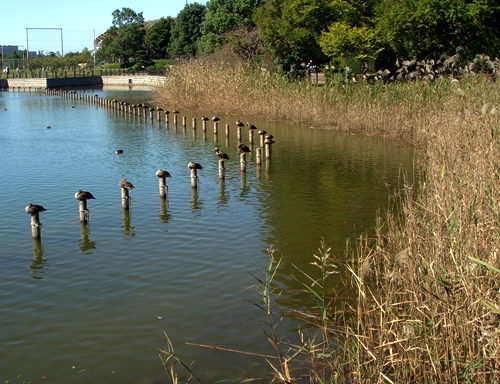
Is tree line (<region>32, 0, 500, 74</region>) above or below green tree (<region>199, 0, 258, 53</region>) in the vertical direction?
below

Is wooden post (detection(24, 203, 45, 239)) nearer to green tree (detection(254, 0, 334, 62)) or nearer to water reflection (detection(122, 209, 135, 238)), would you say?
water reflection (detection(122, 209, 135, 238))

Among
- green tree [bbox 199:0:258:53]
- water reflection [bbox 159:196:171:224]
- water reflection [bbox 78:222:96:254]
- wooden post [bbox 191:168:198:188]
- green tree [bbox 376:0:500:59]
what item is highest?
green tree [bbox 199:0:258:53]

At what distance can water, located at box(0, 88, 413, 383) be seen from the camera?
5844 millimetres

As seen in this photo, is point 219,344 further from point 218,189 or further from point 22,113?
point 22,113

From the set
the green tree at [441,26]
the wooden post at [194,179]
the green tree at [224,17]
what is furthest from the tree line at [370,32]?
the green tree at [224,17]

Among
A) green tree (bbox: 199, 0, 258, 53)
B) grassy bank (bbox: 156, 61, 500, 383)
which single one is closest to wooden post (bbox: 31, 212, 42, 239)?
grassy bank (bbox: 156, 61, 500, 383)

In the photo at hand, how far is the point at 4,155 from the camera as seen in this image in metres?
17.2

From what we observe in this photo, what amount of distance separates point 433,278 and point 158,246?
5.38m

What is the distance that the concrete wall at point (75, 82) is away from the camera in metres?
53.3

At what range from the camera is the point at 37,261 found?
8297 millimetres

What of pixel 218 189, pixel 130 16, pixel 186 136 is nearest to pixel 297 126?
pixel 186 136

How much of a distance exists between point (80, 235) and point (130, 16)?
76750 millimetres

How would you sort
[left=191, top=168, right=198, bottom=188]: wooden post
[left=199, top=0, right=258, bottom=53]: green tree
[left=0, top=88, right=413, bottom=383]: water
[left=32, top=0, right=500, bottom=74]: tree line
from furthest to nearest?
[left=199, top=0, right=258, bottom=53]: green tree → [left=32, top=0, right=500, bottom=74]: tree line → [left=191, top=168, right=198, bottom=188]: wooden post → [left=0, top=88, right=413, bottom=383]: water

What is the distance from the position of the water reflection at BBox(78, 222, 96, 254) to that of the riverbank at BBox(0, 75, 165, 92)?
135 ft
